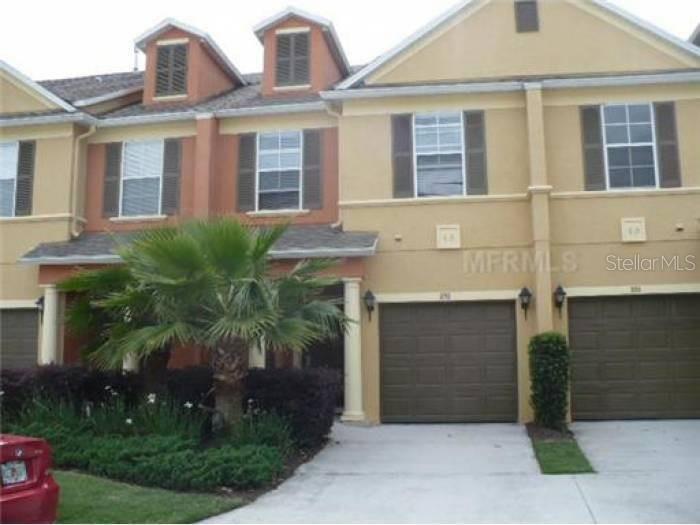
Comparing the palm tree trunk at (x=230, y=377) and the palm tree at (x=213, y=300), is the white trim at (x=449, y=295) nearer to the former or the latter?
the palm tree at (x=213, y=300)

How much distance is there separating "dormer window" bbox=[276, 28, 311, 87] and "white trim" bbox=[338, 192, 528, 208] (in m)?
3.66

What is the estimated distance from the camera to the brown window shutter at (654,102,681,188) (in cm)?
1411

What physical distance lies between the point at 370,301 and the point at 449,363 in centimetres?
185

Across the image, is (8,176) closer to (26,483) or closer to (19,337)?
(19,337)

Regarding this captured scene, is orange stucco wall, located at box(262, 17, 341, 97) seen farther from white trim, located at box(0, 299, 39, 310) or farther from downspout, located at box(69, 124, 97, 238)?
white trim, located at box(0, 299, 39, 310)

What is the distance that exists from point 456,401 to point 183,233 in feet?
20.7

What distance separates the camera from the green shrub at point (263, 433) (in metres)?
10.3

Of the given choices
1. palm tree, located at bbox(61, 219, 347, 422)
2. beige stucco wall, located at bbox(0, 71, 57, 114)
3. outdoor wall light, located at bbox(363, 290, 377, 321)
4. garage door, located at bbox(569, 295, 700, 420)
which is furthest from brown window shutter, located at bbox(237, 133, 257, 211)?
garage door, located at bbox(569, 295, 700, 420)

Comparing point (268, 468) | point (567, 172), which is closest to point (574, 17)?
point (567, 172)

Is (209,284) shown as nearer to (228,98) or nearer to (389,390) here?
(389,390)

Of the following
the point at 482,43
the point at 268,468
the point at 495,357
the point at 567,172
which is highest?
the point at 482,43

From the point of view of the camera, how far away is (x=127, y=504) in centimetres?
820

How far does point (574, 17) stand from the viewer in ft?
48.5

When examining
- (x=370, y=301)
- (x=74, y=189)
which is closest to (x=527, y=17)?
(x=370, y=301)
